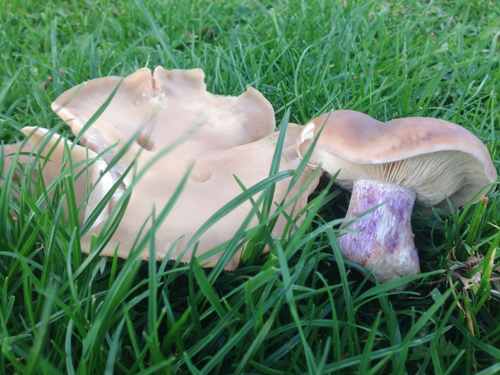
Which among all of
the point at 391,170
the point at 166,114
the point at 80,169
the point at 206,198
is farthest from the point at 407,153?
the point at 80,169

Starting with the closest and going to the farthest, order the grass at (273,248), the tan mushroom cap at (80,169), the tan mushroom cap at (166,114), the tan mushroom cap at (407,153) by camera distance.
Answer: the grass at (273,248) < the tan mushroom cap at (407,153) < the tan mushroom cap at (80,169) < the tan mushroom cap at (166,114)

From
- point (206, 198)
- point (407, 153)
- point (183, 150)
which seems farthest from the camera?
point (183, 150)

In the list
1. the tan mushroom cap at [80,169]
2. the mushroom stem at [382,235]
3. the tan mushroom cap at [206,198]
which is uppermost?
the tan mushroom cap at [80,169]

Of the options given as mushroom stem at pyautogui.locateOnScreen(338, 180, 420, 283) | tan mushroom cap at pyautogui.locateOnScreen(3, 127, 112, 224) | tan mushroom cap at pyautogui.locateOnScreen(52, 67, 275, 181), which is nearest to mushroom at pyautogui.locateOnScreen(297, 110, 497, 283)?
mushroom stem at pyautogui.locateOnScreen(338, 180, 420, 283)

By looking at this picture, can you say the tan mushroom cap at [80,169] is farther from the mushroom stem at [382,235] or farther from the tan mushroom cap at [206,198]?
the mushroom stem at [382,235]

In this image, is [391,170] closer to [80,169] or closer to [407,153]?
[407,153]

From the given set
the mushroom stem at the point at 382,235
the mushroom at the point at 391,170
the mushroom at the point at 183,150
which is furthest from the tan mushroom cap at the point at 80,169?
the mushroom stem at the point at 382,235
